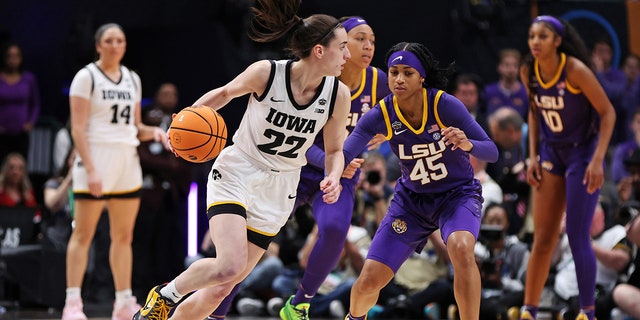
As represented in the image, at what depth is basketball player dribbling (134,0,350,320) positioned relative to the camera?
6309 mm

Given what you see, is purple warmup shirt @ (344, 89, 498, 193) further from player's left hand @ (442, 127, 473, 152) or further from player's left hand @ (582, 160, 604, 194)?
player's left hand @ (582, 160, 604, 194)

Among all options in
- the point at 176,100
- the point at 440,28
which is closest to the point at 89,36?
the point at 176,100

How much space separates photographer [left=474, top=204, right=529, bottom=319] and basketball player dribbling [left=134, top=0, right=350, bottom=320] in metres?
3.44

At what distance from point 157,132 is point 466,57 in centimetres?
539

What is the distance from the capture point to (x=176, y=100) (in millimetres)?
12008

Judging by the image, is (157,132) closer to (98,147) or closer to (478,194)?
(98,147)

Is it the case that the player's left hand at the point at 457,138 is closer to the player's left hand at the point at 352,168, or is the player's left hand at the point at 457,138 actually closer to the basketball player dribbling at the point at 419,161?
the basketball player dribbling at the point at 419,161

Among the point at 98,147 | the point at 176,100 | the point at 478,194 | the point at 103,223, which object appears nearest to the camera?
the point at 478,194

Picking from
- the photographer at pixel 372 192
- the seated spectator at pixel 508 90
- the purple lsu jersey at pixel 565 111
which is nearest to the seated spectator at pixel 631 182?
the seated spectator at pixel 508 90

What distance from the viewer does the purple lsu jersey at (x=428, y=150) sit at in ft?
22.2

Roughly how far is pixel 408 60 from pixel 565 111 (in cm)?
182

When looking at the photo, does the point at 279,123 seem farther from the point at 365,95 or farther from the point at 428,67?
the point at 365,95

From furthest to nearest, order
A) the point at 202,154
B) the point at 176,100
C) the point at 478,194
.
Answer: the point at 176,100 < the point at 478,194 < the point at 202,154

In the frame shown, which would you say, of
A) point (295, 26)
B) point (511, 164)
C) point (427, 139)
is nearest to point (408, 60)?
point (427, 139)
